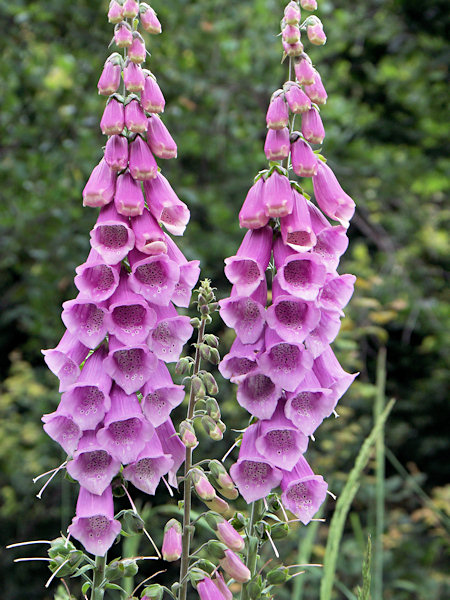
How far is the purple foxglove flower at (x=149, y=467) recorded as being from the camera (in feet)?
3.99

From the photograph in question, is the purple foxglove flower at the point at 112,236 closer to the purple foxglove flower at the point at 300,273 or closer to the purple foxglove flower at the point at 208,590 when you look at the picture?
the purple foxglove flower at the point at 300,273

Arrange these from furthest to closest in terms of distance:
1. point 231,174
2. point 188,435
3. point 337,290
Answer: point 231,174 → point 337,290 → point 188,435

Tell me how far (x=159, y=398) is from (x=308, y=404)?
234 millimetres

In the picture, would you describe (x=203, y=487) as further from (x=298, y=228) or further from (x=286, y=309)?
(x=298, y=228)

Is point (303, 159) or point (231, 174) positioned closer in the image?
point (303, 159)

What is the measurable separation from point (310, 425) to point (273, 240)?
0.31m

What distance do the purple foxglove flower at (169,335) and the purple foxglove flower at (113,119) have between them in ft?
0.95

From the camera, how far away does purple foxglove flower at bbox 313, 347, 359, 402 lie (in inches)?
52.1

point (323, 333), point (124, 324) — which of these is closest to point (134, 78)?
point (124, 324)

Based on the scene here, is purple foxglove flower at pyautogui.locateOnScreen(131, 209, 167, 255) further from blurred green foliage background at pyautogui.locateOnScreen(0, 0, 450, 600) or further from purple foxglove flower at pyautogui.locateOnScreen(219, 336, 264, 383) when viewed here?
blurred green foliage background at pyautogui.locateOnScreen(0, 0, 450, 600)

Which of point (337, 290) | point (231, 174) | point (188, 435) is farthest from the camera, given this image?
point (231, 174)

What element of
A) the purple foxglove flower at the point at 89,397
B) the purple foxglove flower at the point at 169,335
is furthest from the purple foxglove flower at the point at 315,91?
the purple foxglove flower at the point at 89,397

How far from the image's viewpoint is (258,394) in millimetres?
1245

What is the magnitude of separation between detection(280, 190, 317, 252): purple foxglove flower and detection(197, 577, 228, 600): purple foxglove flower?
1.71 feet
